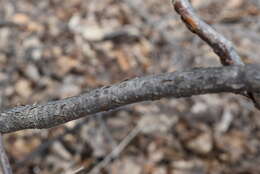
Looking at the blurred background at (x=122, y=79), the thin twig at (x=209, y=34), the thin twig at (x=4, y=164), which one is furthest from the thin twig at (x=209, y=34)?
the blurred background at (x=122, y=79)

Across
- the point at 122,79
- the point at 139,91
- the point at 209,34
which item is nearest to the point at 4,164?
the point at 139,91

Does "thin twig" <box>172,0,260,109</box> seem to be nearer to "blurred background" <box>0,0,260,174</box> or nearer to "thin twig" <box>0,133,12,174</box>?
"thin twig" <box>0,133,12,174</box>

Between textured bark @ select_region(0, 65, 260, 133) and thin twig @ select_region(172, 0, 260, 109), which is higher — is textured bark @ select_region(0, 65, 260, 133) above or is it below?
below

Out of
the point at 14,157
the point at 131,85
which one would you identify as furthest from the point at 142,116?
the point at 131,85

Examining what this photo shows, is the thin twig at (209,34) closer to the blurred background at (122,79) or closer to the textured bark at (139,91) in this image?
the textured bark at (139,91)

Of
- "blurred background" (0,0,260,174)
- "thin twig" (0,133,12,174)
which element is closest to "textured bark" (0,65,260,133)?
"thin twig" (0,133,12,174)
